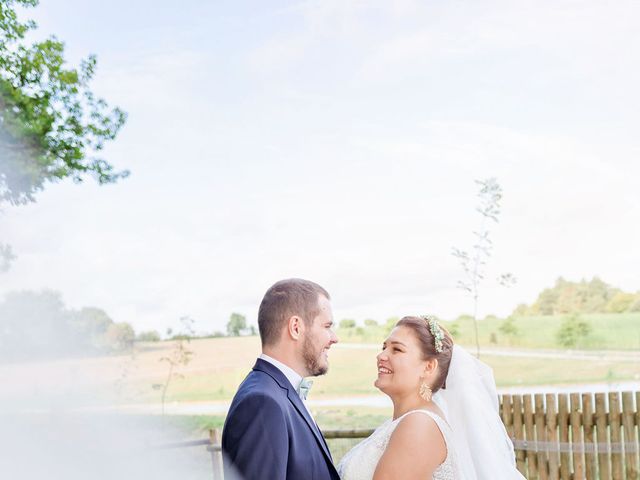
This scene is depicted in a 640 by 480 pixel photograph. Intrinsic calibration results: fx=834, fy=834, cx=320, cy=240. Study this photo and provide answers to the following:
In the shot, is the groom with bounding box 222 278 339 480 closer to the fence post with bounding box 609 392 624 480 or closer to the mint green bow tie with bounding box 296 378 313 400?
the mint green bow tie with bounding box 296 378 313 400

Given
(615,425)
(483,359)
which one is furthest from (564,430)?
(483,359)

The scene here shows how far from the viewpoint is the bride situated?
268cm

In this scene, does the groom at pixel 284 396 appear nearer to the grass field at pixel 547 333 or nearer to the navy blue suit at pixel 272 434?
the navy blue suit at pixel 272 434

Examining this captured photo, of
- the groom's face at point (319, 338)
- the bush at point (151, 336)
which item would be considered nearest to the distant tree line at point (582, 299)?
the groom's face at point (319, 338)

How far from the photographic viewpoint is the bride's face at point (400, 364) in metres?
2.89

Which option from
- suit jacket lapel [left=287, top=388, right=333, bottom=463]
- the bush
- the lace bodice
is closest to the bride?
the lace bodice

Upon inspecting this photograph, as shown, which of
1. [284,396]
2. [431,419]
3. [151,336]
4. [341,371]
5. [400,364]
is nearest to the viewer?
[151,336]

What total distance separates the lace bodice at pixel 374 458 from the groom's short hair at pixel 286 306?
2.74 feet

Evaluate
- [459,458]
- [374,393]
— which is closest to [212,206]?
[459,458]

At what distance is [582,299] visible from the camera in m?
19.2

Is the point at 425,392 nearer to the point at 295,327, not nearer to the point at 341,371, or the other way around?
the point at 295,327

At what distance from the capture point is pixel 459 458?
2.97m

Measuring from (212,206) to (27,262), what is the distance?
78.0 inches

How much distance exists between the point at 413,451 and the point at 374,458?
0.15 meters
